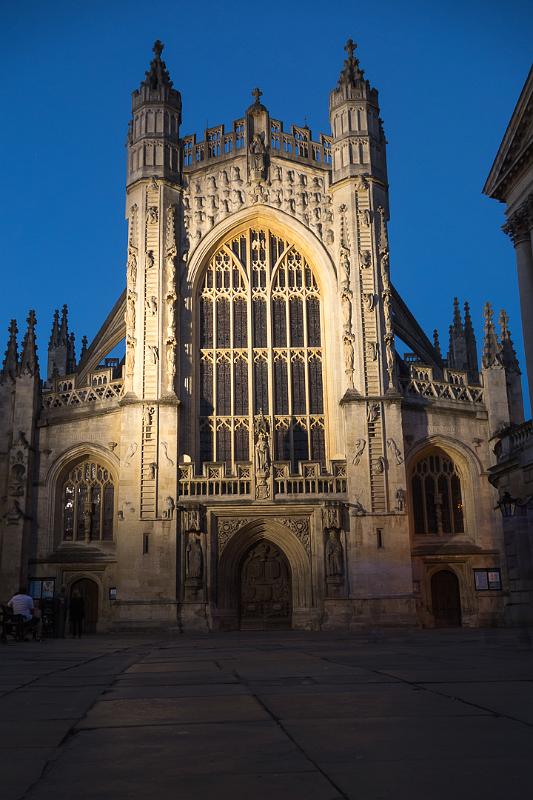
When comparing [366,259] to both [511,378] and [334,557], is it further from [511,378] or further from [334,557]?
[334,557]

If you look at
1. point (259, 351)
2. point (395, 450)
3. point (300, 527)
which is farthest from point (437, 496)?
point (259, 351)

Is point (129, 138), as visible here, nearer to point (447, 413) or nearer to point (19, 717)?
point (447, 413)

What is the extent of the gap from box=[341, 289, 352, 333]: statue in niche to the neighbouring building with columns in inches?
328

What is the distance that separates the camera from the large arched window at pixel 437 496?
31.4m

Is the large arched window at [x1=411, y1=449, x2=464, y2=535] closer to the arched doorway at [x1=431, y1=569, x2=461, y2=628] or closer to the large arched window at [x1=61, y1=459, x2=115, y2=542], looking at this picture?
the arched doorway at [x1=431, y1=569, x2=461, y2=628]

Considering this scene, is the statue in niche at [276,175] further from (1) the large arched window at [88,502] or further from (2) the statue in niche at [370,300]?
(1) the large arched window at [88,502]

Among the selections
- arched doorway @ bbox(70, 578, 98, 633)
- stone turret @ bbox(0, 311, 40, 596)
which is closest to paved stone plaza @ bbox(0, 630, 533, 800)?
stone turret @ bbox(0, 311, 40, 596)

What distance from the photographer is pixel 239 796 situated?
11.4 ft

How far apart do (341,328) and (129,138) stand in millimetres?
11513

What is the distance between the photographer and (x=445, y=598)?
31078 millimetres

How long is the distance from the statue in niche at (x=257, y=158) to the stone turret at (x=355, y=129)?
2.76 meters

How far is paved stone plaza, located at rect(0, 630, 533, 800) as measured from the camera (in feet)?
11.9

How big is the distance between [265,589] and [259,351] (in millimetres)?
8657

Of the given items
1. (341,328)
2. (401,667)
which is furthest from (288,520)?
(401,667)
